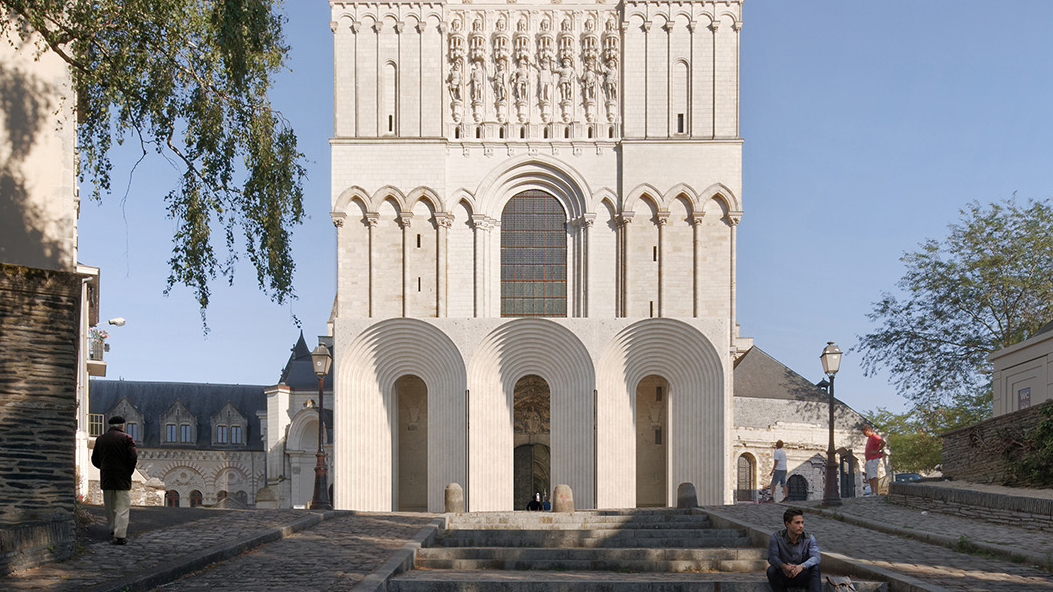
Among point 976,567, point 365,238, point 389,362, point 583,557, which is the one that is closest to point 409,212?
point 365,238

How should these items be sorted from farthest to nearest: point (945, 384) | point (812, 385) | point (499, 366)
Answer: point (812, 385), point (945, 384), point (499, 366)

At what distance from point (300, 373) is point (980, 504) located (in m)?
41.5

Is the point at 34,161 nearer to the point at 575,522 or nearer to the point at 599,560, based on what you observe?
the point at 599,560

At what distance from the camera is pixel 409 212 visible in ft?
100

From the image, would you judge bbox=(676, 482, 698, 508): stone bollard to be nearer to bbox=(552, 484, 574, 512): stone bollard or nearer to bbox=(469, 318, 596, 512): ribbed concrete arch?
bbox=(552, 484, 574, 512): stone bollard

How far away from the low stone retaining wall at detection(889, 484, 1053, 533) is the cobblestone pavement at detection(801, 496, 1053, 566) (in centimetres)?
11

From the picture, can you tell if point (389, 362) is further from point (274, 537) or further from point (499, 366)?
point (274, 537)

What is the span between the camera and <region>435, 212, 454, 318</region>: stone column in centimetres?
3033

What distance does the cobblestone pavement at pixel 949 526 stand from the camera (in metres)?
12.7

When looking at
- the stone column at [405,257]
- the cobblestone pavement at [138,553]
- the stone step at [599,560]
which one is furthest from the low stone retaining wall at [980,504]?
the stone column at [405,257]

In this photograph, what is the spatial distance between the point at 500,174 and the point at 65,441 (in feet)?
66.8

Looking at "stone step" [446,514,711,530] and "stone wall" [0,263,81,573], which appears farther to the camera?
"stone step" [446,514,711,530]

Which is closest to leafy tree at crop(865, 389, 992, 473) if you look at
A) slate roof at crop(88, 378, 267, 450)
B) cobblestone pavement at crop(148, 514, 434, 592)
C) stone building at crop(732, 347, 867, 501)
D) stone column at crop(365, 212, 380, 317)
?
stone building at crop(732, 347, 867, 501)

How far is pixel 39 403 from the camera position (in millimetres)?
11289
